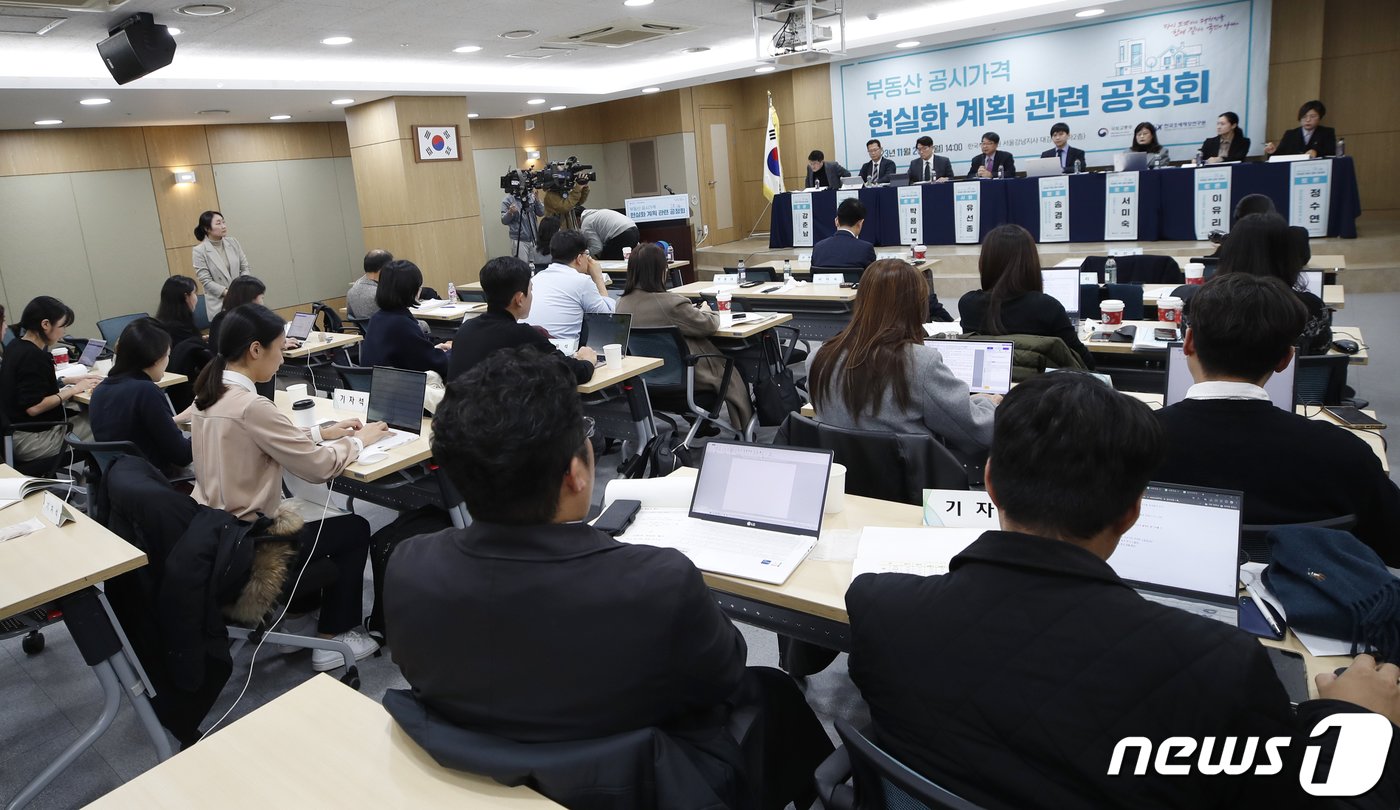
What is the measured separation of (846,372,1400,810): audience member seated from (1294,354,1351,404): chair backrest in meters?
2.12

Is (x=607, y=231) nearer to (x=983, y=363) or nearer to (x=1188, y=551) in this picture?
(x=983, y=363)

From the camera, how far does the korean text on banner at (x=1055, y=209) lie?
8.98 metres

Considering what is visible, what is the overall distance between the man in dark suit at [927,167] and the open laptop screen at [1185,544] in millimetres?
9042

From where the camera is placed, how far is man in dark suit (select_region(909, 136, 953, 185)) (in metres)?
10.1

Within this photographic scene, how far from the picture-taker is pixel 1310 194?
7.85 meters

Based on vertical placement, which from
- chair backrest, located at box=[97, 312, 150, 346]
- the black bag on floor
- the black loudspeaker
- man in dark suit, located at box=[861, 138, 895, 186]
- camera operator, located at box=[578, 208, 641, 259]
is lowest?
the black bag on floor

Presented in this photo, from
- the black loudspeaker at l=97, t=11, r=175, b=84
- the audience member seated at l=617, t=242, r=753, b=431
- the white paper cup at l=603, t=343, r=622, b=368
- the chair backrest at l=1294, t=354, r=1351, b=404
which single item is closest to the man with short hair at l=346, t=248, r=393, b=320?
the black loudspeaker at l=97, t=11, r=175, b=84

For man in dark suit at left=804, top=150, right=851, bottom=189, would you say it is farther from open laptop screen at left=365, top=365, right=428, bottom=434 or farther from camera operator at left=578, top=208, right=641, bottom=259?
open laptop screen at left=365, top=365, right=428, bottom=434

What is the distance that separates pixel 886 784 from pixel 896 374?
1.61 metres

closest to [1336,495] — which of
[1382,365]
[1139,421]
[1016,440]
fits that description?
[1139,421]

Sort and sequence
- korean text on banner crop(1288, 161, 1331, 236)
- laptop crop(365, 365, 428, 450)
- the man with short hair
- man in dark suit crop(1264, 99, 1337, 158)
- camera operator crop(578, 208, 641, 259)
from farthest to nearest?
camera operator crop(578, 208, 641, 259), man in dark suit crop(1264, 99, 1337, 158), korean text on banner crop(1288, 161, 1331, 236), the man with short hair, laptop crop(365, 365, 428, 450)

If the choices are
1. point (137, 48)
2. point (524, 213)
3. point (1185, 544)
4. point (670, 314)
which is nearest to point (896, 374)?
point (1185, 544)

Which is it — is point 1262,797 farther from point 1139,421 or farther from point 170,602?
point 170,602

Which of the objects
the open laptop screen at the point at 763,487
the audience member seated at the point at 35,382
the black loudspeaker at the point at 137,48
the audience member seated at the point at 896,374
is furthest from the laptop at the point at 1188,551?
the black loudspeaker at the point at 137,48
